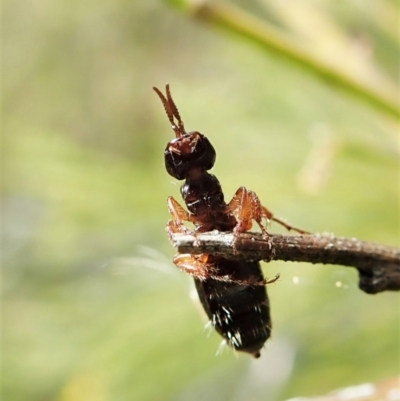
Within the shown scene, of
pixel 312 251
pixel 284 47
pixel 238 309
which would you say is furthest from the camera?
pixel 284 47

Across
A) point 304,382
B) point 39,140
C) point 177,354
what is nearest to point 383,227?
point 304,382

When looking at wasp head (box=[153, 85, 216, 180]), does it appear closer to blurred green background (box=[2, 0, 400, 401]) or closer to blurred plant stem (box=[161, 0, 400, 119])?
blurred green background (box=[2, 0, 400, 401])

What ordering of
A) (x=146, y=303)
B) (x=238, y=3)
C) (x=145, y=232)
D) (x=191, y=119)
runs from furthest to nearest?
1. (x=238, y=3)
2. (x=191, y=119)
3. (x=145, y=232)
4. (x=146, y=303)

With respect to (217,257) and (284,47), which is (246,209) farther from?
(284,47)

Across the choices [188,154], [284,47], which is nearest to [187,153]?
[188,154]

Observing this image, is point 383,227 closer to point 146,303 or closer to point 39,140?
point 146,303

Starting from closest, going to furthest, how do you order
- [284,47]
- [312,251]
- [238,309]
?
[312,251], [238,309], [284,47]

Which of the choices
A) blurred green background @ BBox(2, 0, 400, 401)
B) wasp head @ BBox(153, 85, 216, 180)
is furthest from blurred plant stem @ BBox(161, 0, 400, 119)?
wasp head @ BBox(153, 85, 216, 180)

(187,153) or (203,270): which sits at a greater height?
(187,153)
